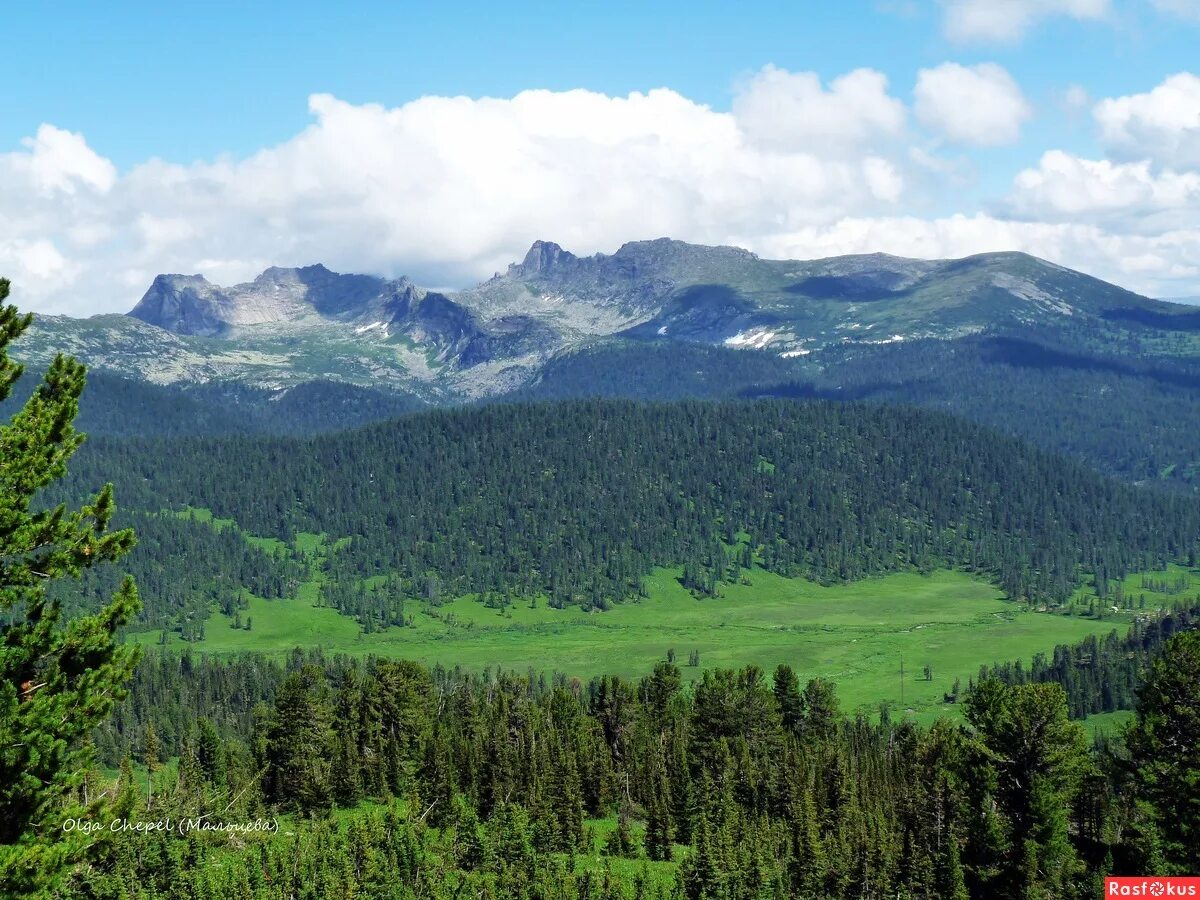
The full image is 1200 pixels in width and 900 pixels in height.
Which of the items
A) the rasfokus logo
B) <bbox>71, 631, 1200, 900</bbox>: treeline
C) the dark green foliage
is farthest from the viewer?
<bbox>71, 631, 1200, 900</bbox>: treeline

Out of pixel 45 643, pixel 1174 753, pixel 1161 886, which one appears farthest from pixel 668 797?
pixel 45 643

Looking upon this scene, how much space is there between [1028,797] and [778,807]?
39.7 metres

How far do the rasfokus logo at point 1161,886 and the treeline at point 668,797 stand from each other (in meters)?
1.73

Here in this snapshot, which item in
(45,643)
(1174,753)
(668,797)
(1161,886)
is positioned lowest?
(668,797)

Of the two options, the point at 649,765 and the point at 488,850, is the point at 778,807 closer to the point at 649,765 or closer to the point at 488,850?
the point at 649,765

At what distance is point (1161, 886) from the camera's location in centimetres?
7475

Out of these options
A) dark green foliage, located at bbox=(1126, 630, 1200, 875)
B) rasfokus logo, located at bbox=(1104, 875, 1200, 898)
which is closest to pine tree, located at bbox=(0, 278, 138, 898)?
rasfokus logo, located at bbox=(1104, 875, 1200, 898)

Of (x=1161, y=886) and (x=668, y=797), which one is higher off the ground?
(x=1161, y=886)

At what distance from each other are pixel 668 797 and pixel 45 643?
309 feet

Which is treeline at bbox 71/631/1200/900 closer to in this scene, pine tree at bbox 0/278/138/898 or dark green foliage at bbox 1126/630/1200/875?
dark green foliage at bbox 1126/630/1200/875

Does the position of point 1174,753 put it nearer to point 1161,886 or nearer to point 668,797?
point 1161,886

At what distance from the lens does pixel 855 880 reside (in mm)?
100000

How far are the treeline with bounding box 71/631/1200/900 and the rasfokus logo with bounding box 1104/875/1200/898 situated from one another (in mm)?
1732

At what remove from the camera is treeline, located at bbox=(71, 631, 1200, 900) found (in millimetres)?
85250
